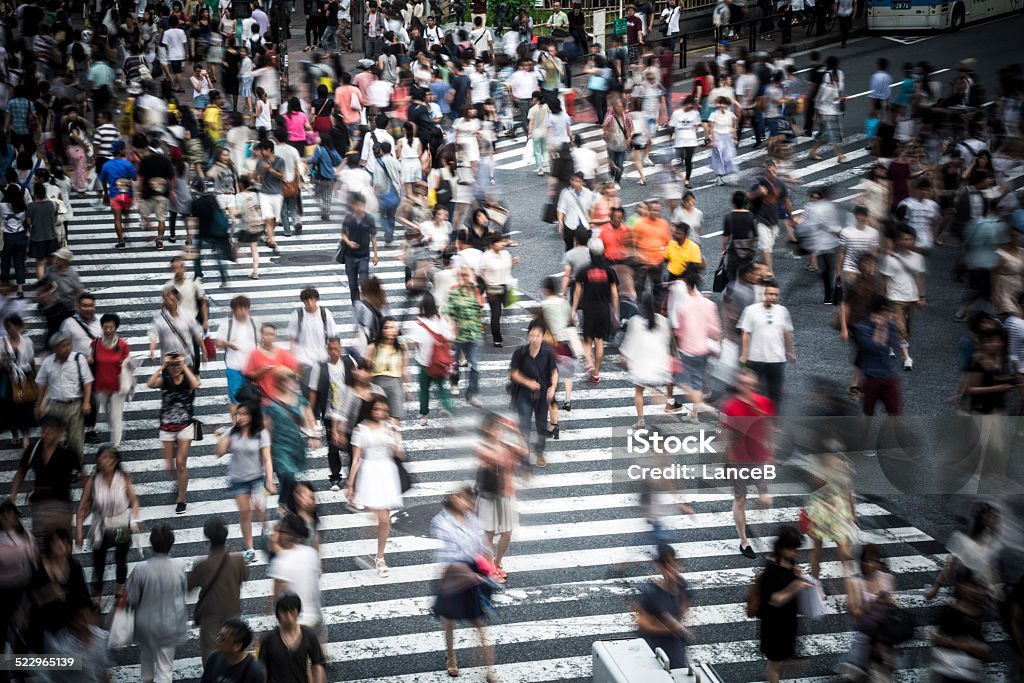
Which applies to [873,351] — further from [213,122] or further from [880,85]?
[213,122]

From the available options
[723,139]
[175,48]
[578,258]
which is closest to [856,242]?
[578,258]

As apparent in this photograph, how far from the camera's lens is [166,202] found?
20.1 meters

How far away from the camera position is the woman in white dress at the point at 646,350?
1288 cm

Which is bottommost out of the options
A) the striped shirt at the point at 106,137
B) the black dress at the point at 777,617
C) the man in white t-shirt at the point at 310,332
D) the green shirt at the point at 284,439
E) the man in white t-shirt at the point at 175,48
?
the black dress at the point at 777,617

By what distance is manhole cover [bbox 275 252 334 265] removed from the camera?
19781 mm

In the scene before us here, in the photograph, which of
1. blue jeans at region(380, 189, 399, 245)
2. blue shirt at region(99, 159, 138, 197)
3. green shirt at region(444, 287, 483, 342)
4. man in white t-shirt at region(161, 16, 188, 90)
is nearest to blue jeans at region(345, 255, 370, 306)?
green shirt at region(444, 287, 483, 342)

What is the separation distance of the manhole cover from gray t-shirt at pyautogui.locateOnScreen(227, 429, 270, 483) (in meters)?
9.52

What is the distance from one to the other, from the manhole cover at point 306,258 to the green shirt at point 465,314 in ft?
20.9

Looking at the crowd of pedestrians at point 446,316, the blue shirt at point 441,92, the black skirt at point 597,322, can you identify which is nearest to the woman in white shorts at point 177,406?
the crowd of pedestrians at point 446,316

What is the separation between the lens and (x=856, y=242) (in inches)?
598

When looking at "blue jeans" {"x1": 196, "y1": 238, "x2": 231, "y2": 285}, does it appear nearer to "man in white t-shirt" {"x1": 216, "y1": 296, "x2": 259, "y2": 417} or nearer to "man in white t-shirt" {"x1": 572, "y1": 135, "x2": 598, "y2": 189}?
"man in white t-shirt" {"x1": 216, "y1": 296, "x2": 259, "y2": 417}

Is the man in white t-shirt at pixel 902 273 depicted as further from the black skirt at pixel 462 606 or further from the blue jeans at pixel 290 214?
the blue jeans at pixel 290 214

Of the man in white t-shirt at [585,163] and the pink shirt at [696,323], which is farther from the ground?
the man in white t-shirt at [585,163]

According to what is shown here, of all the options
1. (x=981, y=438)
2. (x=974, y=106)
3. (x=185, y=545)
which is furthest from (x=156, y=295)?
(x=974, y=106)
